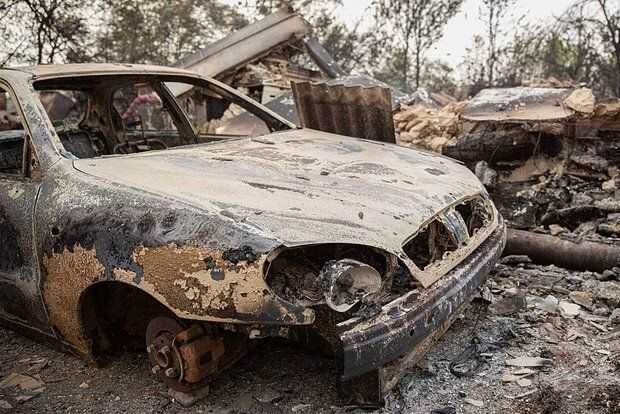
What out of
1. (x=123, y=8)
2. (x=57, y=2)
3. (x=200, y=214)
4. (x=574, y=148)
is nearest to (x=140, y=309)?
(x=200, y=214)

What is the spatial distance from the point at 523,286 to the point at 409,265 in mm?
1929

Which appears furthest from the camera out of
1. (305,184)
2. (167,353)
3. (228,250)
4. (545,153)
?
(545,153)

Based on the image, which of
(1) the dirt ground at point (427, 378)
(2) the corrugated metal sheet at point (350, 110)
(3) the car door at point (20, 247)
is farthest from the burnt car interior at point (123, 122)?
(1) the dirt ground at point (427, 378)

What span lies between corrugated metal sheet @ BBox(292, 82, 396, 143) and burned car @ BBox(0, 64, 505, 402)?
0.79 m

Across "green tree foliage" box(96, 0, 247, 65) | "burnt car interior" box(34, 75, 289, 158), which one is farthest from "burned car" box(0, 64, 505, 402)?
"green tree foliage" box(96, 0, 247, 65)

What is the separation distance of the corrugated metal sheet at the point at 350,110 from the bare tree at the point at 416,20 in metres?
12.3

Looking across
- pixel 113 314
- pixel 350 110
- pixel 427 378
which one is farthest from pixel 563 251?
pixel 113 314

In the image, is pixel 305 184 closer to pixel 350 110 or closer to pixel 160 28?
pixel 350 110

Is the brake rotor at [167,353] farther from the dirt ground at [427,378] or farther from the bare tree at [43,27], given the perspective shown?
the bare tree at [43,27]

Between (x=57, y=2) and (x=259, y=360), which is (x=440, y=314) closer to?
(x=259, y=360)

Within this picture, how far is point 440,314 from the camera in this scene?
7.04 feet

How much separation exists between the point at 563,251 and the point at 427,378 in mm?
2016

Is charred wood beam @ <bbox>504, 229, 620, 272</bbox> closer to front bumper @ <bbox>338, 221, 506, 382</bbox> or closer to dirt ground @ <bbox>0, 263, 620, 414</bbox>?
dirt ground @ <bbox>0, 263, 620, 414</bbox>

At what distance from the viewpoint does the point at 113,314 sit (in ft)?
8.38
